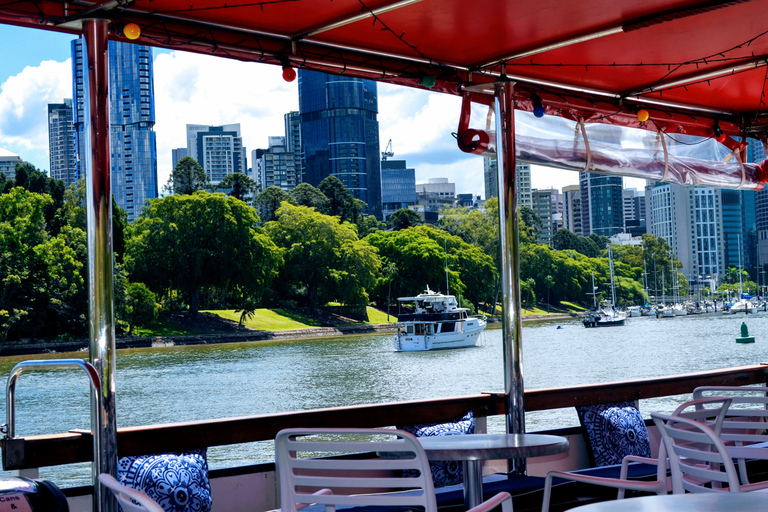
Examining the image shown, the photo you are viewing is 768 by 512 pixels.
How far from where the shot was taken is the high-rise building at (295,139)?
112 meters

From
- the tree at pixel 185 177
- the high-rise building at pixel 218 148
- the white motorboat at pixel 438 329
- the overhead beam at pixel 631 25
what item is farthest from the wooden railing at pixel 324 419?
the high-rise building at pixel 218 148

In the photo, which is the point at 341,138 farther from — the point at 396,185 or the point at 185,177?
the point at 185,177

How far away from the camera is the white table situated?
6.88ft

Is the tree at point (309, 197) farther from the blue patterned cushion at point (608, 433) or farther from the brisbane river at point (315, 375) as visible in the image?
the blue patterned cushion at point (608, 433)

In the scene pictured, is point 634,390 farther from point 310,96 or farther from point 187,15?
point 310,96

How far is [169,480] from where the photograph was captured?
2.71m

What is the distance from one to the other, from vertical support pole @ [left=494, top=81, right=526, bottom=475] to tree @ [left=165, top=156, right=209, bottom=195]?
49715 mm

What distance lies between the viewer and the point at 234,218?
43531mm

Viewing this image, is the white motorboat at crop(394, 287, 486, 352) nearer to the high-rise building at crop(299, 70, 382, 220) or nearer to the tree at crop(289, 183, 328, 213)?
the tree at crop(289, 183, 328, 213)

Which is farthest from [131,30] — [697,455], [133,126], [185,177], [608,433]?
[133,126]

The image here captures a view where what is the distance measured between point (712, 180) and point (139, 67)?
11639 centimetres

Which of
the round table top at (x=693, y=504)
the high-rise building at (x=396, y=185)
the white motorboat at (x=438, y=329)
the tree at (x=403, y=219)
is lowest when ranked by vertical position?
the white motorboat at (x=438, y=329)

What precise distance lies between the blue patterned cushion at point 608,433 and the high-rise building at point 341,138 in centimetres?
10254

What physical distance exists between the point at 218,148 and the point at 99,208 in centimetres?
13192
